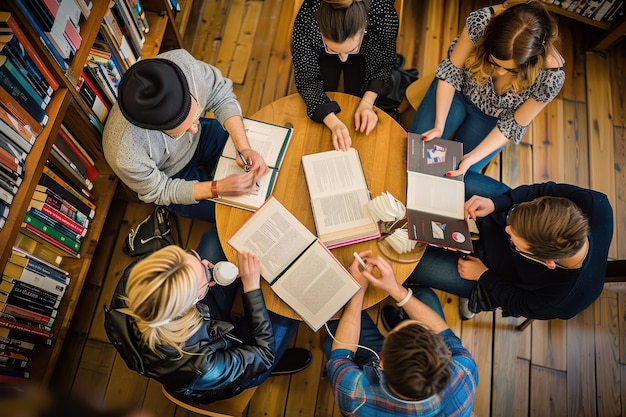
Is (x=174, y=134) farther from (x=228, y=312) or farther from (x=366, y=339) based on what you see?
(x=366, y=339)

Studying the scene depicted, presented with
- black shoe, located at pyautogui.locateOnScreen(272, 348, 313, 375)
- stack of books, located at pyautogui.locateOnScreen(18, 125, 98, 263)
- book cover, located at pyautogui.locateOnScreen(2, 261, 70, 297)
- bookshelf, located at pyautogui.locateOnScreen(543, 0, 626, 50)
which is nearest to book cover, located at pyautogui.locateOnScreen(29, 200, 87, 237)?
stack of books, located at pyautogui.locateOnScreen(18, 125, 98, 263)

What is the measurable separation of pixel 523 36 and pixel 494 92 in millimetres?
367

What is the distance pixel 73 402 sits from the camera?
74 cm

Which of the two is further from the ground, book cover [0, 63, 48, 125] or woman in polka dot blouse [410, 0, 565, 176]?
woman in polka dot blouse [410, 0, 565, 176]

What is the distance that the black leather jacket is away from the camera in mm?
1183

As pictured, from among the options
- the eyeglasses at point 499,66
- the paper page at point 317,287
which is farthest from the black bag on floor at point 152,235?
the eyeglasses at point 499,66

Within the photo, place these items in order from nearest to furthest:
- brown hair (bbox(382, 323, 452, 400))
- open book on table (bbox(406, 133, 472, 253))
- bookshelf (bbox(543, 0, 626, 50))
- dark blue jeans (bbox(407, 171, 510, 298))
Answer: brown hair (bbox(382, 323, 452, 400)), open book on table (bbox(406, 133, 472, 253)), dark blue jeans (bbox(407, 171, 510, 298)), bookshelf (bbox(543, 0, 626, 50))

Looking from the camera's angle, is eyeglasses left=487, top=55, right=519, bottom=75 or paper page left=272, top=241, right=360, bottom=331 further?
eyeglasses left=487, top=55, right=519, bottom=75

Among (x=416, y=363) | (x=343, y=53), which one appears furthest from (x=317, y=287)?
(x=343, y=53)

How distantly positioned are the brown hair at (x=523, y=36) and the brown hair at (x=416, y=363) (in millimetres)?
1048

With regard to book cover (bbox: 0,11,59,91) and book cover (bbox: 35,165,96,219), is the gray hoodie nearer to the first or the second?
book cover (bbox: 0,11,59,91)

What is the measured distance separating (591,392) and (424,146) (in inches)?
61.3

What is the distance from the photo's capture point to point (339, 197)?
148 centimetres

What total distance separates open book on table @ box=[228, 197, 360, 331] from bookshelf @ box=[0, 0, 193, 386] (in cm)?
69
